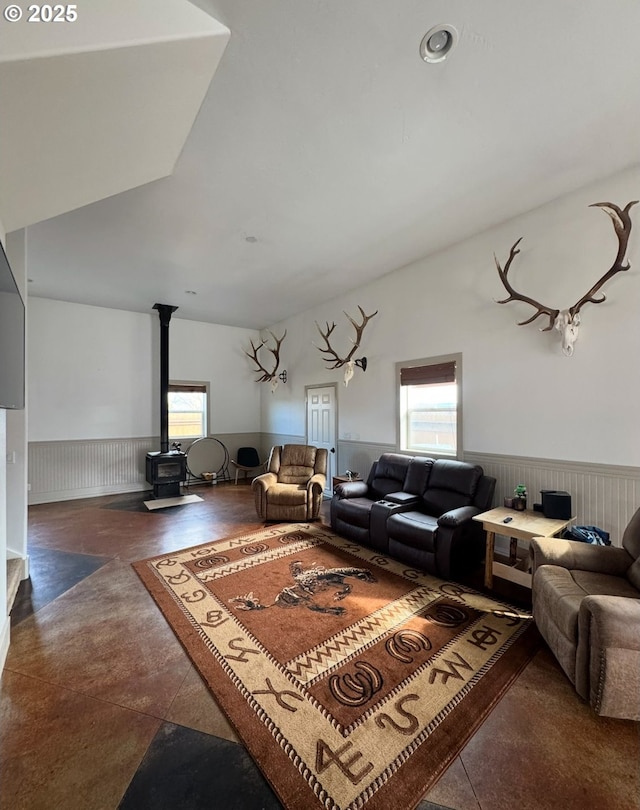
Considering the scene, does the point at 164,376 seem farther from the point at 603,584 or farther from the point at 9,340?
the point at 603,584

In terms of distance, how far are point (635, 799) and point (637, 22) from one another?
348 cm

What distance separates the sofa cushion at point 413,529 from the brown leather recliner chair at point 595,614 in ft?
2.80

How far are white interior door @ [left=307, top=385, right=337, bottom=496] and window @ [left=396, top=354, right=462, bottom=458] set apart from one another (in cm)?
147

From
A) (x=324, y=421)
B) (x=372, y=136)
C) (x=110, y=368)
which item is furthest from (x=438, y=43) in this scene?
(x=110, y=368)

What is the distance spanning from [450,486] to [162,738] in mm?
2977

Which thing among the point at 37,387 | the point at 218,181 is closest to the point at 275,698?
the point at 218,181

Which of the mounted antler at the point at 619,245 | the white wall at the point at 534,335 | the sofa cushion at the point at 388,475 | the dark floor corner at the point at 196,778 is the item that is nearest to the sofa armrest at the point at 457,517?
the white wall at the point at 534,335

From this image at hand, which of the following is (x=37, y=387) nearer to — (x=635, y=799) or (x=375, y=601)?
(x=375, y=601)

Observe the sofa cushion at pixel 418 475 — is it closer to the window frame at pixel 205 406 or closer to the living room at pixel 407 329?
the living room at pixel 407 329

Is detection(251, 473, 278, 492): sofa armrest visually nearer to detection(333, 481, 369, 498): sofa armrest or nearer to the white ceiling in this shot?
detection(333, 481, 369, 498): sofa armrest

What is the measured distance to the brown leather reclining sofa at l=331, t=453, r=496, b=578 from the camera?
3031mm

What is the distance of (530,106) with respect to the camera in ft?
7.04

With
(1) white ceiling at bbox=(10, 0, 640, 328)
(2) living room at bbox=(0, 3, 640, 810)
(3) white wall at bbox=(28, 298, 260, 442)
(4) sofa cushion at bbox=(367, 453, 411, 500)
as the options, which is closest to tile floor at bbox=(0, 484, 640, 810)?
(2) living room at bbox=(0, 3, 640, 810)

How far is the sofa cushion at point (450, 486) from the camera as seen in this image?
3.44 metres
